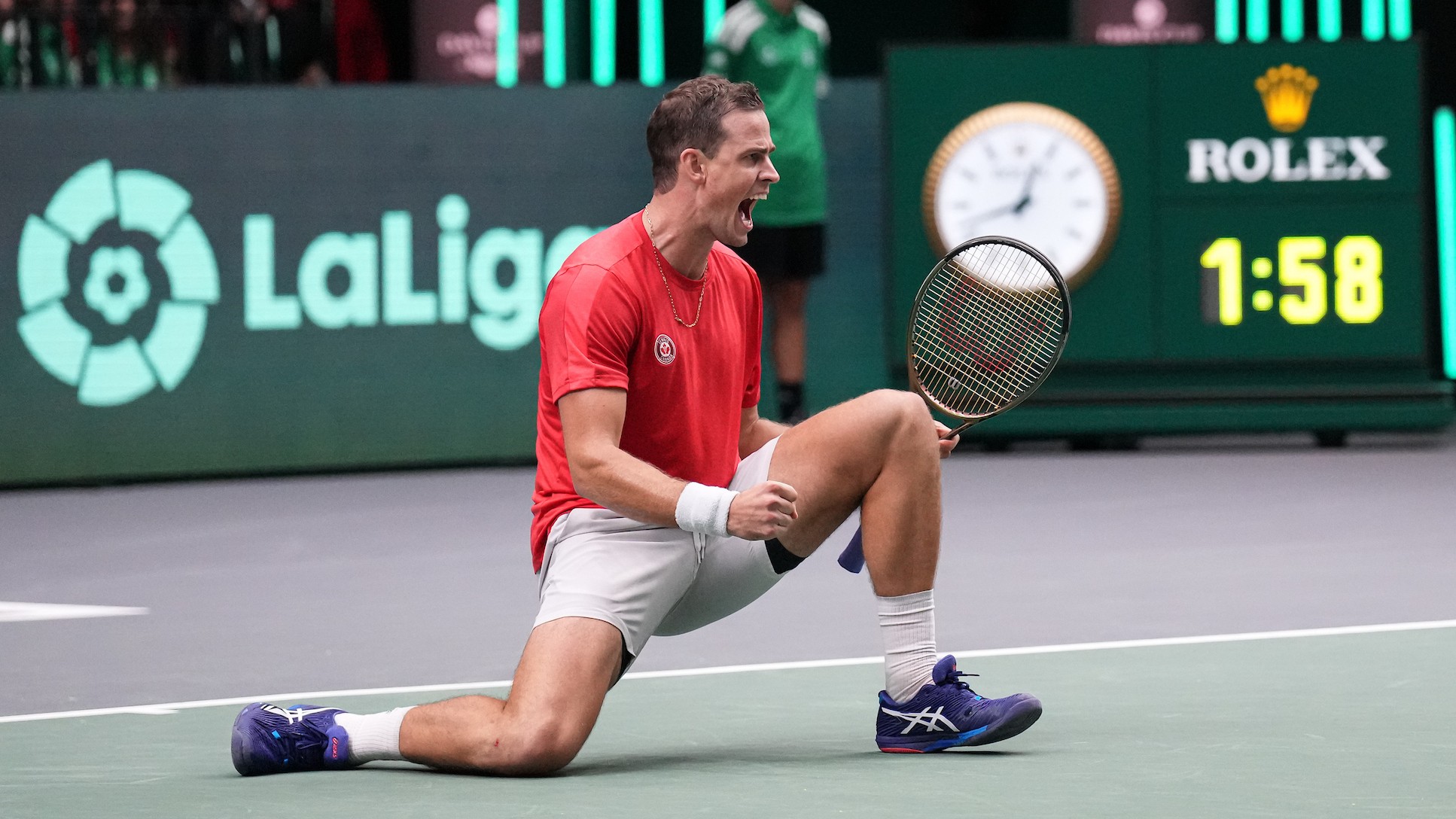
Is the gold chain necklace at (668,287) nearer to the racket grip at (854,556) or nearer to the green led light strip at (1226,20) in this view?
the racket grip at (854,556)

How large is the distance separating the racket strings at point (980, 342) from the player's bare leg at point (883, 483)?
0.42 m

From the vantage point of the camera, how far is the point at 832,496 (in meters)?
3.84

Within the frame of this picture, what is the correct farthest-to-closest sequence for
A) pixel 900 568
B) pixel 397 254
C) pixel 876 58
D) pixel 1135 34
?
1. pixel 876 58
2. pixel 1135 34
3. pixel 397 254
4. pixel 900 568

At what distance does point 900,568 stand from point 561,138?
5.53 meters

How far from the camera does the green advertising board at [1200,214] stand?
920 cm

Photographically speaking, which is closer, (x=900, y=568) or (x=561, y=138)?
(x=900, y=568)

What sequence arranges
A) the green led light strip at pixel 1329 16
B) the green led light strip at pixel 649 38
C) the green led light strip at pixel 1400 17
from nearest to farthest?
the green led light strip at pixel 1400 17
the green led light strip at pixel 1329 16
the green led light strip at pixel 649 38

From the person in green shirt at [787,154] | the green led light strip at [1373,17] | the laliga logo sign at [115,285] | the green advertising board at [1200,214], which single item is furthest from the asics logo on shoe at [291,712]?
the green led light strip at [1373,17]

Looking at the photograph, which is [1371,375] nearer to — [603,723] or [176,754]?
[603,723]

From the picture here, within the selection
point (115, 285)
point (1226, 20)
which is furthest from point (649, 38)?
point (115, 285)

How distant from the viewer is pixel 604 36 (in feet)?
45.6

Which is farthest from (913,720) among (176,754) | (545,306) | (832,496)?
(176,754)

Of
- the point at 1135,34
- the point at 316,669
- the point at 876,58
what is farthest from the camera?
the point at 876,58

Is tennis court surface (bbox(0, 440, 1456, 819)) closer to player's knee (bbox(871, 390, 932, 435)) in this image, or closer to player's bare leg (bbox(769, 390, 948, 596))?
player's bare leg (bbox(769, 390, 948, 596))
